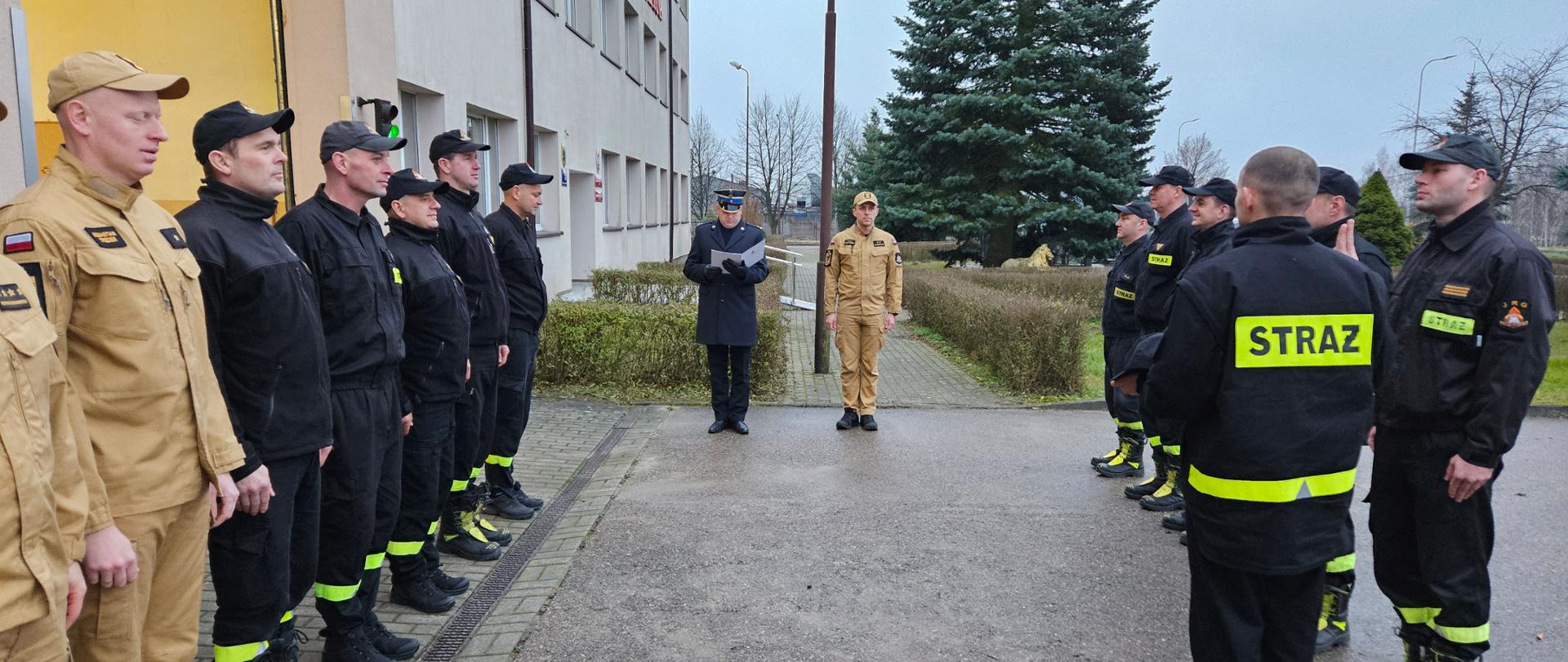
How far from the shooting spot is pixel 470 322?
→ 15.2ft

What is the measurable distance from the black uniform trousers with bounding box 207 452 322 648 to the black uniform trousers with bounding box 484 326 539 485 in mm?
2345

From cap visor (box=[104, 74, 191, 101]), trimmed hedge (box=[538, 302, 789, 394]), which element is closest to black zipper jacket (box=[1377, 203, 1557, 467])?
cap visor (box=[104, 74, 191, 101])

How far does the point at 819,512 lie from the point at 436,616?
231 centimetres

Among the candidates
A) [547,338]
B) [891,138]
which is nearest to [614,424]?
[547,338]

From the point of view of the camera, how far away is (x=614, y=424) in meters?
7.87

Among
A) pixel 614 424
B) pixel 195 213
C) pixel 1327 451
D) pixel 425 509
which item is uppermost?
pixel 195 213

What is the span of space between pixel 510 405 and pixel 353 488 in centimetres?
212

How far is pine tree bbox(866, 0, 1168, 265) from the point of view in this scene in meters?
23.2

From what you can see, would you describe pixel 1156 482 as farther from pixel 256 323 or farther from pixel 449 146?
pixel 256 323

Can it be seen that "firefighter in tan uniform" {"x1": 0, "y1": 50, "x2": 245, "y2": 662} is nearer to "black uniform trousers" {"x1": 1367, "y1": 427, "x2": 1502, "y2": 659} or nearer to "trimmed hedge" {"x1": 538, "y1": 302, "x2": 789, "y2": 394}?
"black uniform trousers" {"x1": 1367, "y1": 427, "x2": 1502, "y2": 659}

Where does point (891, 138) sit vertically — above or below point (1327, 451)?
above

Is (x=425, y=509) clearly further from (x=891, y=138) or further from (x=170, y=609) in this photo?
(x=891, y=138)

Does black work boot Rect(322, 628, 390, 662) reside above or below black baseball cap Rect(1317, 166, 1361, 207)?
below

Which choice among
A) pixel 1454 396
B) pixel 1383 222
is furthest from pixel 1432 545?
pixel 1383 222
